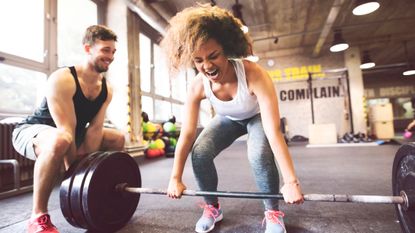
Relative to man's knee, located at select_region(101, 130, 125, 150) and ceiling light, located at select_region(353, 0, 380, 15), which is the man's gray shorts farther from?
ceiling light, located at select_region(353, 0, 380, 15)

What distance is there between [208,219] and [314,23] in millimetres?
6531

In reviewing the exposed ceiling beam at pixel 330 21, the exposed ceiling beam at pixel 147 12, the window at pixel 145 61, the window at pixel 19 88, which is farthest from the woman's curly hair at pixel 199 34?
the exposed ceiling beam at pixel 330 21

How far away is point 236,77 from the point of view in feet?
3.95

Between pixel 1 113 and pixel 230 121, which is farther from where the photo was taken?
pixel 1 113

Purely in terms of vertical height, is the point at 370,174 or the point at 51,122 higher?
the point at 51,122

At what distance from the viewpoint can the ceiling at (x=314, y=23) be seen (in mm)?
5270

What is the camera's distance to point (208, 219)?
4.22 feet

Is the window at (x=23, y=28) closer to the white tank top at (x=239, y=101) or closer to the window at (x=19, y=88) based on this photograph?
the window at (x=19, y=88)

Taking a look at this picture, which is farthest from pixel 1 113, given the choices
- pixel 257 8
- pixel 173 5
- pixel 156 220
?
pixel 257 8

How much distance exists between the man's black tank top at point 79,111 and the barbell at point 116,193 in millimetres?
425

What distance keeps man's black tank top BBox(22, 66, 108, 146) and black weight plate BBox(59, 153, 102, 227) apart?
0.44m

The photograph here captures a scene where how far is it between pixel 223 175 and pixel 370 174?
147 centimetres

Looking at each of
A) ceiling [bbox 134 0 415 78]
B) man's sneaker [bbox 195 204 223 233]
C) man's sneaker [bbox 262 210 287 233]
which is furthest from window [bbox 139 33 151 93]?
man's sneaker [bbox 262 210 287 233]

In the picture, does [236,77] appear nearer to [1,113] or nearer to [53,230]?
[53,230]
